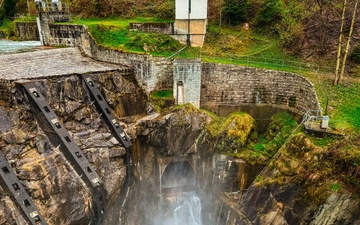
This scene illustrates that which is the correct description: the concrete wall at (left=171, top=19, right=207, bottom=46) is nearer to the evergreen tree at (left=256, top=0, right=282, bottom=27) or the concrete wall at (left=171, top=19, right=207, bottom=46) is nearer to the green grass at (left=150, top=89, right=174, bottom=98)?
the green grass at (left=150, top=89, right=174, bottom=98)

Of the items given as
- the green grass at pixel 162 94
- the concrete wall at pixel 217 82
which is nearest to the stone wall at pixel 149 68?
the concrete wall at pixel 217 82

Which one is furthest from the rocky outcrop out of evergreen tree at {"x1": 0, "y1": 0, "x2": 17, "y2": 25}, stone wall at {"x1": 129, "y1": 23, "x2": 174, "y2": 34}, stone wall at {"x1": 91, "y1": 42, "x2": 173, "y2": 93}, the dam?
evergreen tree at {"x1": 0, "y1": 0, "x2": 17, "y2": 25}

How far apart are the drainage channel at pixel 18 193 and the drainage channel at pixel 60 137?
2.43 meters

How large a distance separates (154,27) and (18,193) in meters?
14.0

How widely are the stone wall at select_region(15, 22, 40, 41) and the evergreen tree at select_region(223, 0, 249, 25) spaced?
16.3 metres

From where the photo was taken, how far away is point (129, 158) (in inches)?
676

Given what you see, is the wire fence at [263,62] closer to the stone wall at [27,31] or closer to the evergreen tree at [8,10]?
the stone wall at [27,31]

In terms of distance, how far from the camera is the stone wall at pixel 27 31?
2611 cm

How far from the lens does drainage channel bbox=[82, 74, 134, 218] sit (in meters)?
16.9

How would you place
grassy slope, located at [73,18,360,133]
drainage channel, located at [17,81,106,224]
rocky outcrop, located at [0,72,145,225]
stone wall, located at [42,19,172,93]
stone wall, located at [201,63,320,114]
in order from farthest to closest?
stone wall, located at [42,19,172,93]
stone wall, located at [201,63,320,114]
grassy slope, located at [73,18,360,133]
drainage channel, located at [17,81,106,224]
rocky outcrop, located at [0,72,145,225]

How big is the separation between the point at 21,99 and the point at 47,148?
2737 mm

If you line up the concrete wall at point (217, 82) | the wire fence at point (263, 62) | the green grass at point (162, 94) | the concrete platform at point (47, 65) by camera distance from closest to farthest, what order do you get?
the concrete platform at point (47, 65) < the concrete wall at point (217, 82) < the green grass at point (162, 94) < the wire fence at point (263, 62)

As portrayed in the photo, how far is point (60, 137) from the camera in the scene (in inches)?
583

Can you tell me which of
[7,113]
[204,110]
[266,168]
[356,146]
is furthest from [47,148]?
[356,146]
